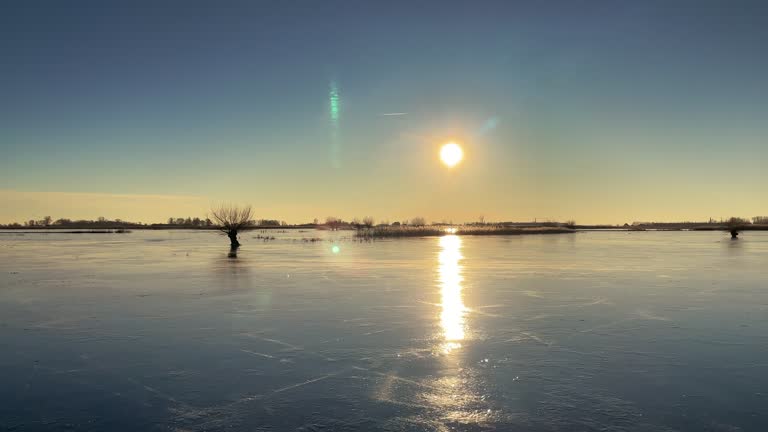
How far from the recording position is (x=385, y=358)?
8.12 m

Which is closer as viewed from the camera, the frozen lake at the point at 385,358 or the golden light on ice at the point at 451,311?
the frozen lake at the point at 385,358

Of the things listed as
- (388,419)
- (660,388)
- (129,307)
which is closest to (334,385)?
(388,419)

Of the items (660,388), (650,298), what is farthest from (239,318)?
(650,298)

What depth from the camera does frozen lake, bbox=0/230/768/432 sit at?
5.74m

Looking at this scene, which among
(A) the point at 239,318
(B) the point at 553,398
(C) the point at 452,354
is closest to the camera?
(B) the point at 553,398

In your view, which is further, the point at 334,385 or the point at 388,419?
the point at 334,385

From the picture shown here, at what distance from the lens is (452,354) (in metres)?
8.33

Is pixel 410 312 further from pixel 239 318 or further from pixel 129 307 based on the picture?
pixel 129 307

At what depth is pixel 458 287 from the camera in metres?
16.8

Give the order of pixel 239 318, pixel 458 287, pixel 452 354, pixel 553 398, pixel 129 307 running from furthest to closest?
pixel 458 287
pixel 129 307
pixel 239 318
pixel 452 354
pixel 553 398

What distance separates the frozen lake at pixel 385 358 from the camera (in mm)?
5742

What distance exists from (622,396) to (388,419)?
3.01 m

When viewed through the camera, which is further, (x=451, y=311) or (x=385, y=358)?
(x=451, y=311)

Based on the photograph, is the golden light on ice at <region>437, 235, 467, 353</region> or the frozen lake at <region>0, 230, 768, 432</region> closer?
the frozen lake at <region>0, 230, 768, 432</region>
